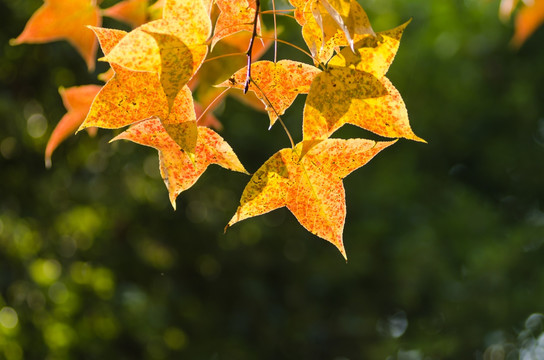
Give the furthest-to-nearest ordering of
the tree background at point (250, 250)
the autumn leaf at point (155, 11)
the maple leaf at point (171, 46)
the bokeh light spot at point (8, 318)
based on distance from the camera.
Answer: the tree background at point (250, 250) < the bokeh light spot at point (8, 318) < the autumn leaf at point (155, 11) < the maple leaf at point (171, 46)

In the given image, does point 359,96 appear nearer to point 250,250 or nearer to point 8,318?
point 8,318

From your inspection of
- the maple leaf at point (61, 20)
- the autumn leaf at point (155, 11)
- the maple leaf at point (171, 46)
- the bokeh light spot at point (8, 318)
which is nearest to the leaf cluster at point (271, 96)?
the maple leaf at point (171, 46)

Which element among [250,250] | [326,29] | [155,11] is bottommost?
[250,250]

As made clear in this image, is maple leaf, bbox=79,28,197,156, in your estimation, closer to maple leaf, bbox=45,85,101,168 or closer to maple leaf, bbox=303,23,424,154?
maple leaf, bbox=303,23,424,154

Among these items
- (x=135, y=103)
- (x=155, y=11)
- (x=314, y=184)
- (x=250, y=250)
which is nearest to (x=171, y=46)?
(x=135, y=103)

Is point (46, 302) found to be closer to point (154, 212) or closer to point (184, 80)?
point (154, 212)

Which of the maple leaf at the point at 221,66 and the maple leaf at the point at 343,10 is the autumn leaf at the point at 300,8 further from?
the maple leaf at the point at 221,66
